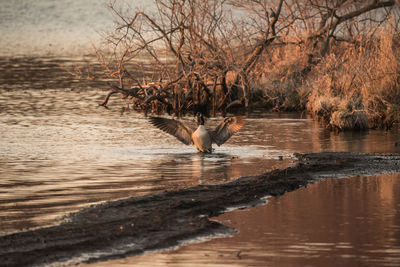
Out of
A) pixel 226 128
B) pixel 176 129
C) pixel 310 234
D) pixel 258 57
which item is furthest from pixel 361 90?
pixel 310 234

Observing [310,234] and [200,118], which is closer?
→ [310,234]

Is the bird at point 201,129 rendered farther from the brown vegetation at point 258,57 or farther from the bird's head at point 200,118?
the brown vegetation at point 258,57

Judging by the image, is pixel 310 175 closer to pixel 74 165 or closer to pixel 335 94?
pixel 74 165

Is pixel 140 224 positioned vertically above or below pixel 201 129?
below

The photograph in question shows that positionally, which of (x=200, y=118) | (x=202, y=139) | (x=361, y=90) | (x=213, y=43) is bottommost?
(x=202, y=139)

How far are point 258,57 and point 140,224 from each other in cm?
1603

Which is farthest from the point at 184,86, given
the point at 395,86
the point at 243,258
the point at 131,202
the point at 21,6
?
the point at 21,6

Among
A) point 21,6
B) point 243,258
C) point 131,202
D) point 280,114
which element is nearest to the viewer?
point 243,258

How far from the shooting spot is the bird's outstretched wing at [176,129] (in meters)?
15.3

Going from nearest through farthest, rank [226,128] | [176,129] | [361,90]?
[226,128] → [176,129] → [361,90]

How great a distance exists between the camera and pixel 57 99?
1120 inches

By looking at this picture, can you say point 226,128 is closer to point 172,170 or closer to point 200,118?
point 200,118

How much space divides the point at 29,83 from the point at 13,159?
21.0m

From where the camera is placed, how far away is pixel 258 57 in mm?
23938
